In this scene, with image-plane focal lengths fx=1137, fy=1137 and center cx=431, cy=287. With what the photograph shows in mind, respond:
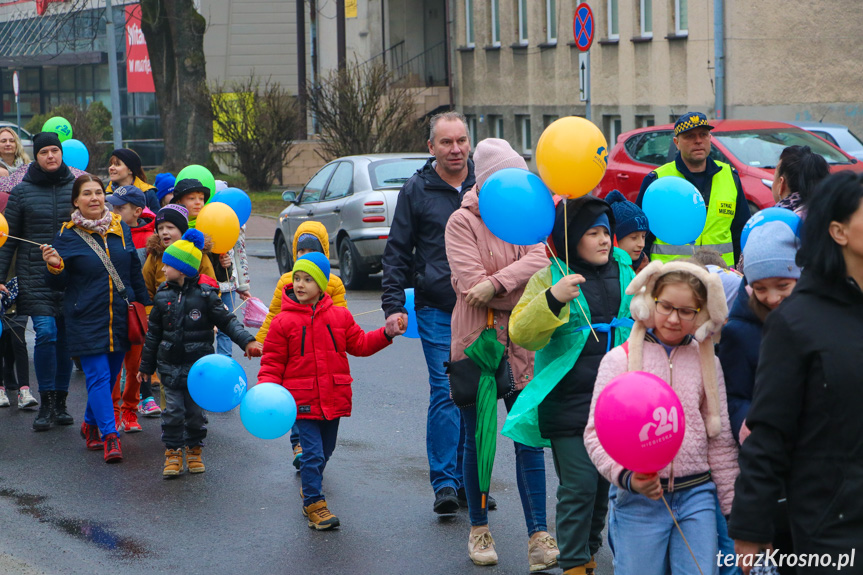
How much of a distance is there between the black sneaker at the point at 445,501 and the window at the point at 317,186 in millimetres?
9969

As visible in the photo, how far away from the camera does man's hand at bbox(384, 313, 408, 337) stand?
19.5 ft

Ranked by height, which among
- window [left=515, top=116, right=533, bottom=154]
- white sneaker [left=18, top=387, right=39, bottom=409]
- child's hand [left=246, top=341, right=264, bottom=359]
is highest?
window [left=515, top=116, right=533, bottom=154]

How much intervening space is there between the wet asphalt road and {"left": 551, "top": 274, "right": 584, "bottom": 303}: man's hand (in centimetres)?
154

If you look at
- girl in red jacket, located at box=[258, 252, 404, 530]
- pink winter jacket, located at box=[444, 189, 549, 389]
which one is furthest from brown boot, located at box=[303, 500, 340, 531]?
pink winter jacket, located at box=[444, 189, 549, 389]

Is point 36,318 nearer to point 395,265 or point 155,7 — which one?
point 395,265

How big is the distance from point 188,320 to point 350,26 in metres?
32.6

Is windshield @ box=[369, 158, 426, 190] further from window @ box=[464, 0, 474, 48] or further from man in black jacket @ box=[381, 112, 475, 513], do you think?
window @ box=[464, 0, 474, 48]

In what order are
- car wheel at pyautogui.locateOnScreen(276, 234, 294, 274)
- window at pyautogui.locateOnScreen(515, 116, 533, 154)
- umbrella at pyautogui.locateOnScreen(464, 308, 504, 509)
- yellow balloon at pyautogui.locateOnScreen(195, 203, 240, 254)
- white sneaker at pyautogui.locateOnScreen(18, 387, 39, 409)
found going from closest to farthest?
umbrella at pyautogui.locateOnScreen(464, 308, 504, 509) < yellow balloon at pyautogui.locateOnScreen(195, 203, 240, 254) < white sneaker at pyautogui.locateOnScreen(18, 387, 39, 409) < car wheel at pyautogui.locateOnScreen(276, 234, 294, 274) < window at pyautogui.locateOnScreen(515, 116, 533, 154)

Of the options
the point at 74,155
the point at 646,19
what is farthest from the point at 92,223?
the point at 646,19

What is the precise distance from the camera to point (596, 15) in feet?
95.2

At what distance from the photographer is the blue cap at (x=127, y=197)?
8.94m

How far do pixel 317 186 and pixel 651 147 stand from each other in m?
4.64

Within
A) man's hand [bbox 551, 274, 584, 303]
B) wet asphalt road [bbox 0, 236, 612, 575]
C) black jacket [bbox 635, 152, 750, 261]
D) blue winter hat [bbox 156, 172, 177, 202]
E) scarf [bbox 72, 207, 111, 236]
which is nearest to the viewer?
man's hand [bbox 551, 274, 584, 303]

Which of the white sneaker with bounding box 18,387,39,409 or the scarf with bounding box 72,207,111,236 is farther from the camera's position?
the white sneaker with bounding box 18,387,39,409
